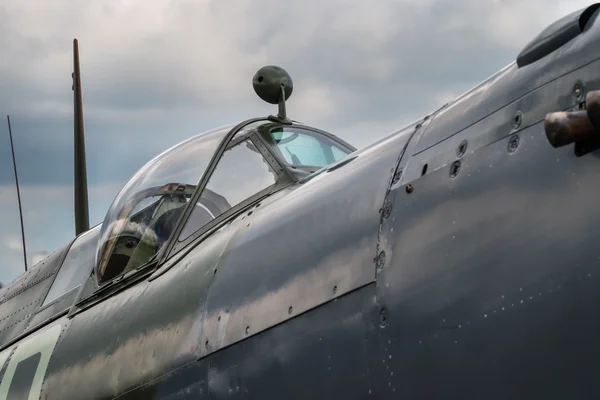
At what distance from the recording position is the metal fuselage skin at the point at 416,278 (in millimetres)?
2666

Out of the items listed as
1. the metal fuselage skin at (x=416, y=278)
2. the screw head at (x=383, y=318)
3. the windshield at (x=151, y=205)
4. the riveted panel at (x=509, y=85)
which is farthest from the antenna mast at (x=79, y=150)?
the screw head at (x=383, y=318)

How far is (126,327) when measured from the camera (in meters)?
4.79

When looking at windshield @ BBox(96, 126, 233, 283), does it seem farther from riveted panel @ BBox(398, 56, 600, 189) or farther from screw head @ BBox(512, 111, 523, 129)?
screw head @ BBox(512, 111, 523, 129)

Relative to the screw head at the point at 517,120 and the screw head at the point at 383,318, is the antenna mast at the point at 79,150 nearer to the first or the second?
the screw head at the point at 383,318

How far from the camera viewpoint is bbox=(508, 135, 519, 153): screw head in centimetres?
299

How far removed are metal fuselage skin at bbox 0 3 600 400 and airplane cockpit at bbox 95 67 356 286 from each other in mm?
428

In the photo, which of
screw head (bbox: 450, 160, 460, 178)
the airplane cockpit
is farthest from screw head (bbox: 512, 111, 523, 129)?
the airplane cockpit

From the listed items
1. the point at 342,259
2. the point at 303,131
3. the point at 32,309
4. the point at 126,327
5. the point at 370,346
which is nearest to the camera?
the point at 370,346

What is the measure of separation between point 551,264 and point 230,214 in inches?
102

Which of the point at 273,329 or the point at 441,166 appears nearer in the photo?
the point at 441,166

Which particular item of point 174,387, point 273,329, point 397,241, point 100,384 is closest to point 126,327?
point 100,384

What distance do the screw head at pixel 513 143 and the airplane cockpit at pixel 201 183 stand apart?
2.10 m

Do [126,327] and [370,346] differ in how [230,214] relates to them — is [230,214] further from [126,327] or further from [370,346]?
[370,346]

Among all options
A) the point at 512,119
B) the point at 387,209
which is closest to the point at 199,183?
the point at 387,209
